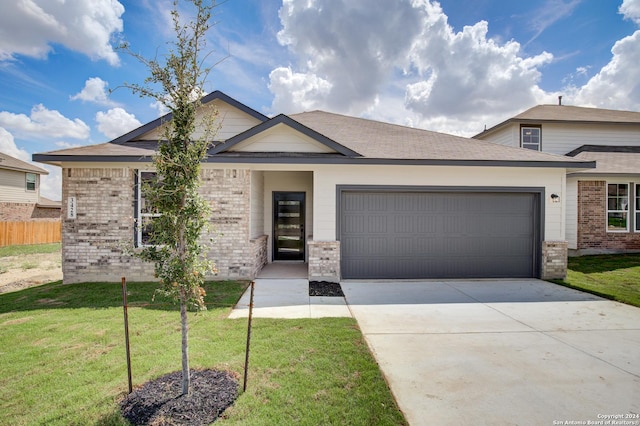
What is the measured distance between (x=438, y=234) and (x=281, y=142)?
4.78m

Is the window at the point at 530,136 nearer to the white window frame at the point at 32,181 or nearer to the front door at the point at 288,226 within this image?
the front door at the point at 288,226

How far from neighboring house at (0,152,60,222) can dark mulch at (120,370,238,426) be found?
81.6 feet

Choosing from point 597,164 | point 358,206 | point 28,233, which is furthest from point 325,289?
point 28,233

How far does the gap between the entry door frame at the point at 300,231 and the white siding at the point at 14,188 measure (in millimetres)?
21147

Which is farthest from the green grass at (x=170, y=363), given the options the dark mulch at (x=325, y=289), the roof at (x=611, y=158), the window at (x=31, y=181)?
the window at (x=31, y=181)

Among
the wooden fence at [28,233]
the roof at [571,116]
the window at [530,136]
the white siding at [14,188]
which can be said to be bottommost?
the wooden fence at [28,233]

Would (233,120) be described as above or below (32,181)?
above

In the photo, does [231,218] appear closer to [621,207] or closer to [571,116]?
[621,207]

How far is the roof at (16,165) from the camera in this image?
19.8m

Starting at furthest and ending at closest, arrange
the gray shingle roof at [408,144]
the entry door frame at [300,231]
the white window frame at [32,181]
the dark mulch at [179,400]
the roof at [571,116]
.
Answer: the white window frame at [32,181] → the roof at [571,116] → the entry door frame at [300,231] → the gray shingle roof at [408,144] → the dark mulch at [179,400]

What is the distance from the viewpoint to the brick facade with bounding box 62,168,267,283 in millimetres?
7422

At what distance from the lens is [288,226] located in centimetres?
1040

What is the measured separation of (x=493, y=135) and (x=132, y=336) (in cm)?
1751

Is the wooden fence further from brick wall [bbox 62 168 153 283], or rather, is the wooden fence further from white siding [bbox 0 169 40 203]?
brick wall [bbox 62 168 153 283]
